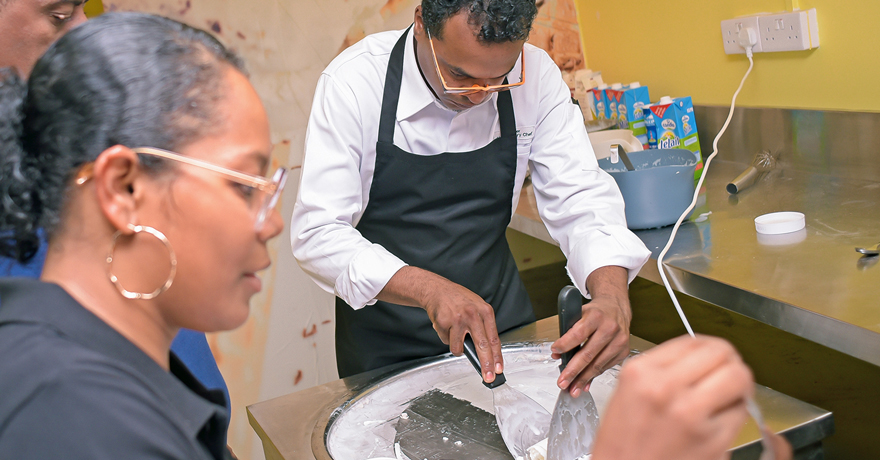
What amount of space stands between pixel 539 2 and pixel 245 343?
1741mm

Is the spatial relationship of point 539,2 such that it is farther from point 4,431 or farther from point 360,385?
point 4,431

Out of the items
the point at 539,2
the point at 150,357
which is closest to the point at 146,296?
the point at 150,357

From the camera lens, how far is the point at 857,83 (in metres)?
1.87

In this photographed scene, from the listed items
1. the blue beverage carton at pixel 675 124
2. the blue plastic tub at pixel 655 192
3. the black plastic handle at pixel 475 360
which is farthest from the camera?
the blue beverage carton at pixel 675 124

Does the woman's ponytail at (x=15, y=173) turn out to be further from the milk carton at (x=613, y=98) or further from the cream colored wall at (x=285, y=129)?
the milk carton at (x=613, y=98)

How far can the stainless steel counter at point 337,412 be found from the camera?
3.34 feet

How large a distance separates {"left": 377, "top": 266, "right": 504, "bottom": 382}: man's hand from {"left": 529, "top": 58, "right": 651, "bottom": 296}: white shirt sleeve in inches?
13.9

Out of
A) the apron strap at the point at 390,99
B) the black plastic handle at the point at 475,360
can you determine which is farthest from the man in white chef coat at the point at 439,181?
the black plastic handle at the point at 475,360

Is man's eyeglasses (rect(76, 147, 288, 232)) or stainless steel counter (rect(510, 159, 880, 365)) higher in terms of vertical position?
Answer: man's eyeglasses (rect(76, 147, 288, 232))

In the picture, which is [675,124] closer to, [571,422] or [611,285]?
[611,285]

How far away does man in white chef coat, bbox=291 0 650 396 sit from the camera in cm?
137

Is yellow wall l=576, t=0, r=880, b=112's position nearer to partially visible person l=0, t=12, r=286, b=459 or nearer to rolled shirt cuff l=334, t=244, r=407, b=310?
rolled shirt cuff l=334, t=244, r=407, b=310

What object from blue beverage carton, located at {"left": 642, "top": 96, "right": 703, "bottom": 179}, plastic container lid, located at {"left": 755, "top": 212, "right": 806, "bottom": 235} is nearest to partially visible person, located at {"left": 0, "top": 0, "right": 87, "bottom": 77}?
plastic container lid, located at {"left": 755, "top": 212, "right": 806, "bottom": 235}

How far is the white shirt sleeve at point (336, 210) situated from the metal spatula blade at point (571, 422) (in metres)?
0.38
